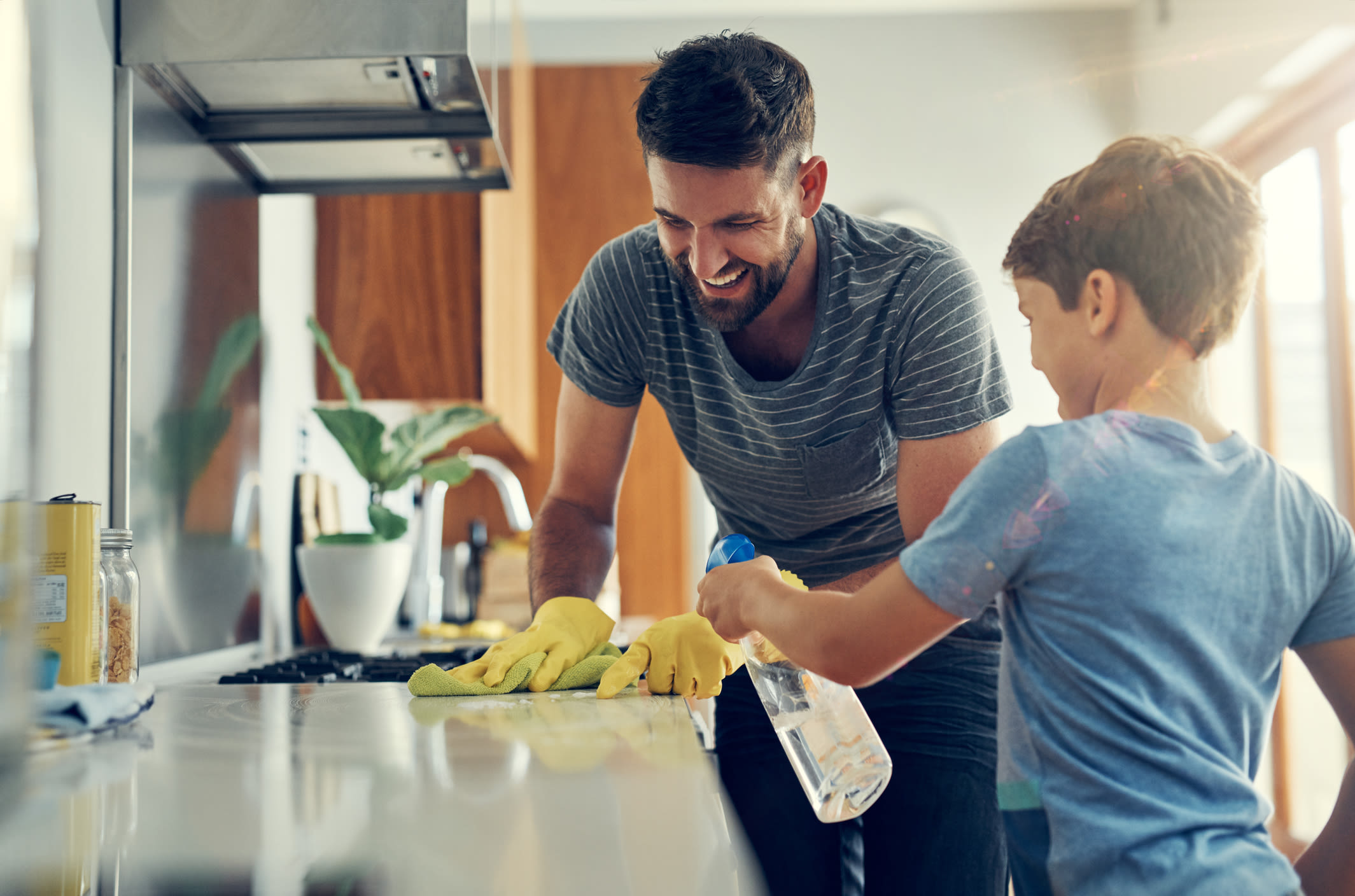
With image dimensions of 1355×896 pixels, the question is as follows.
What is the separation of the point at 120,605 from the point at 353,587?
0.69 metres

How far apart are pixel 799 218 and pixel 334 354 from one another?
1.16m

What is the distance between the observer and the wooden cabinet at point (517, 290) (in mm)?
1951

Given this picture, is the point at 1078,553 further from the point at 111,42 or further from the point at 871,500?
the point at 111,42

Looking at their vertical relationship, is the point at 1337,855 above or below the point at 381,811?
below

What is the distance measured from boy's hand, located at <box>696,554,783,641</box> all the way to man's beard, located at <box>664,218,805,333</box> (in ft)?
1.10

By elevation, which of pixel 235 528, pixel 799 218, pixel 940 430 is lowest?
pixel 235 528

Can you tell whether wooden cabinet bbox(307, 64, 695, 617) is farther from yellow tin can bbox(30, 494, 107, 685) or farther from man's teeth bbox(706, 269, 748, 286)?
yellow tin can bbox(30, 494, 107, 685)

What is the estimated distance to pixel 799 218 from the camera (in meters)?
1.11

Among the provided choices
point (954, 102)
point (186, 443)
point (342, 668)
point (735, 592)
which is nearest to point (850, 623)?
point (735, 592)

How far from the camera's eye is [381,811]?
48cm

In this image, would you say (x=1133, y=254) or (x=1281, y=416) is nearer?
(x=1133, y=254)

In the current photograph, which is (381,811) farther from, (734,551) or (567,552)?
(567,552)

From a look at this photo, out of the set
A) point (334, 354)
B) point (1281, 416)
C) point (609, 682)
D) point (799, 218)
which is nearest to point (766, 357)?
point (799, 218)

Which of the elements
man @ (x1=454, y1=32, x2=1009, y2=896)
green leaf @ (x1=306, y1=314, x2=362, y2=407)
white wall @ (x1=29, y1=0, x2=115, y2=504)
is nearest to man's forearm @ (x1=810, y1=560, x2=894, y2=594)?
man @ (x1=454, y1=32, x2=1009, y2=896)
